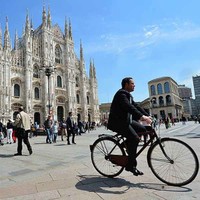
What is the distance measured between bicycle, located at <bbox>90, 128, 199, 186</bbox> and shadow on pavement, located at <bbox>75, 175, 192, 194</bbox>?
119 mm

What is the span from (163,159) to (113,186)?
2.78 feet

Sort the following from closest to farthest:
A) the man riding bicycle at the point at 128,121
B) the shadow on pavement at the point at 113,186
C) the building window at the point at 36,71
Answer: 1. the shadow on pavement at the point at 113,186
2. the man riding bicycle at the point at 128,121
3. the building window at the point at 36,71

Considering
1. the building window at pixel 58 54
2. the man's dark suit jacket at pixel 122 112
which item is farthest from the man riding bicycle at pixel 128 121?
the building window at pixel 58 54

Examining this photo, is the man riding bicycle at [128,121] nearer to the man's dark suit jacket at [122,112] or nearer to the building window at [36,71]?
the man's dark suit jacket at [122,112]

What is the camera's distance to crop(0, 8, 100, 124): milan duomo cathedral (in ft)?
106

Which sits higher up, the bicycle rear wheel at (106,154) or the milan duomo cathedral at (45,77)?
the milan duomo cathedral at (45,77)

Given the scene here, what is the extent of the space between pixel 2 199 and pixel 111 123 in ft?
6.09

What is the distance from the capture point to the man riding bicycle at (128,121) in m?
3.03

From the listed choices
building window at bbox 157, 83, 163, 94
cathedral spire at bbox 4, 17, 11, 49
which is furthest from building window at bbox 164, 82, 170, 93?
cathedral spire at bbox 4, 17, 11, 49

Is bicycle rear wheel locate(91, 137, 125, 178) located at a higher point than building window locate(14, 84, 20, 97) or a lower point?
lower

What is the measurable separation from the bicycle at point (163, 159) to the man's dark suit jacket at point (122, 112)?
0.21 m

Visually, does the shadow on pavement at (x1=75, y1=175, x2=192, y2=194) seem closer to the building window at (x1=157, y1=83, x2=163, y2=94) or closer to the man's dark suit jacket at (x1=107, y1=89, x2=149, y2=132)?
the man's dark suit jacket at (x1=107, y1=89, x2=149, y2=132)

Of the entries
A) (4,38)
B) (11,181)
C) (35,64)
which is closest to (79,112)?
(35,64)

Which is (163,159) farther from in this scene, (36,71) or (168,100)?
(168,100)
